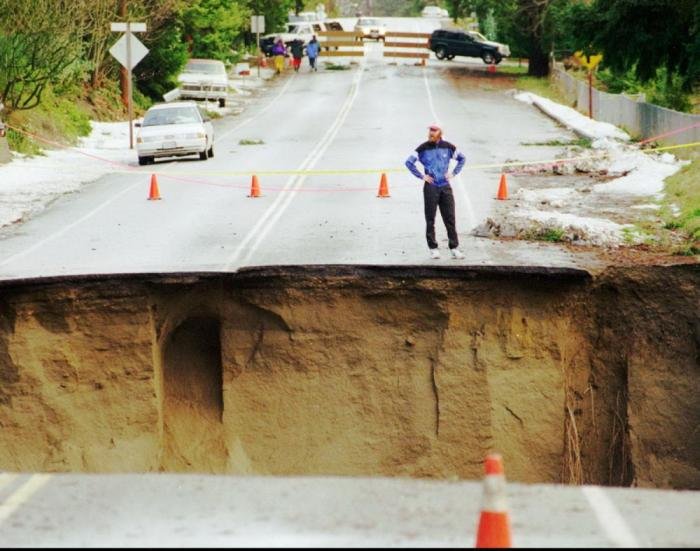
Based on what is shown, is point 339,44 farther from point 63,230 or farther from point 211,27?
point 63,230

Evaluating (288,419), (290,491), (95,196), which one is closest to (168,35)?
(95,196)

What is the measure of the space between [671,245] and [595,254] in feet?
4.60

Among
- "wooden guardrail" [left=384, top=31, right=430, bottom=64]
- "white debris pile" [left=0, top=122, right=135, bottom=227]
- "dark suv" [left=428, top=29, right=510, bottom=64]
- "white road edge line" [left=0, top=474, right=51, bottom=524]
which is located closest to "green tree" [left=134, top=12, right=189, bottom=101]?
"white debris pile" [left=0, top=122, right=135, bottom=227]

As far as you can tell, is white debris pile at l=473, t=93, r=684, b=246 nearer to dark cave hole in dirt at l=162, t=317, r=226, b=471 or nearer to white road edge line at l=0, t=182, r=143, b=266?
dark cave hole in dirt at l=162, t=317, r=226, b=471

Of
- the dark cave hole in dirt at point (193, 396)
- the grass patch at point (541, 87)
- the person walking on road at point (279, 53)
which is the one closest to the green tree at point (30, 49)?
the dark cave hole in dirt at point (193, 396)

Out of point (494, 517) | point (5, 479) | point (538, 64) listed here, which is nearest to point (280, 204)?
point (5, 479)

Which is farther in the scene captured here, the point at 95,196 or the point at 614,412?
the point at 95,196

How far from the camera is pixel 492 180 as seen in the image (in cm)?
2561

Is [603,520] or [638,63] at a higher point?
[638,63]

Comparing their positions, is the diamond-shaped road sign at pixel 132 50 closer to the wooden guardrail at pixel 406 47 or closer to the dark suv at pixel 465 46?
the dark suv at pixel 465 46

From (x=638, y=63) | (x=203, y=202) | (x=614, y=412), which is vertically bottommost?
(x=614, y=412)

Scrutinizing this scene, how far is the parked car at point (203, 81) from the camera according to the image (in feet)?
157

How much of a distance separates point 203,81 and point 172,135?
18.4 meters

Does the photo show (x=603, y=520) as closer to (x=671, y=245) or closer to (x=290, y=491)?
(x=290, y=491)
